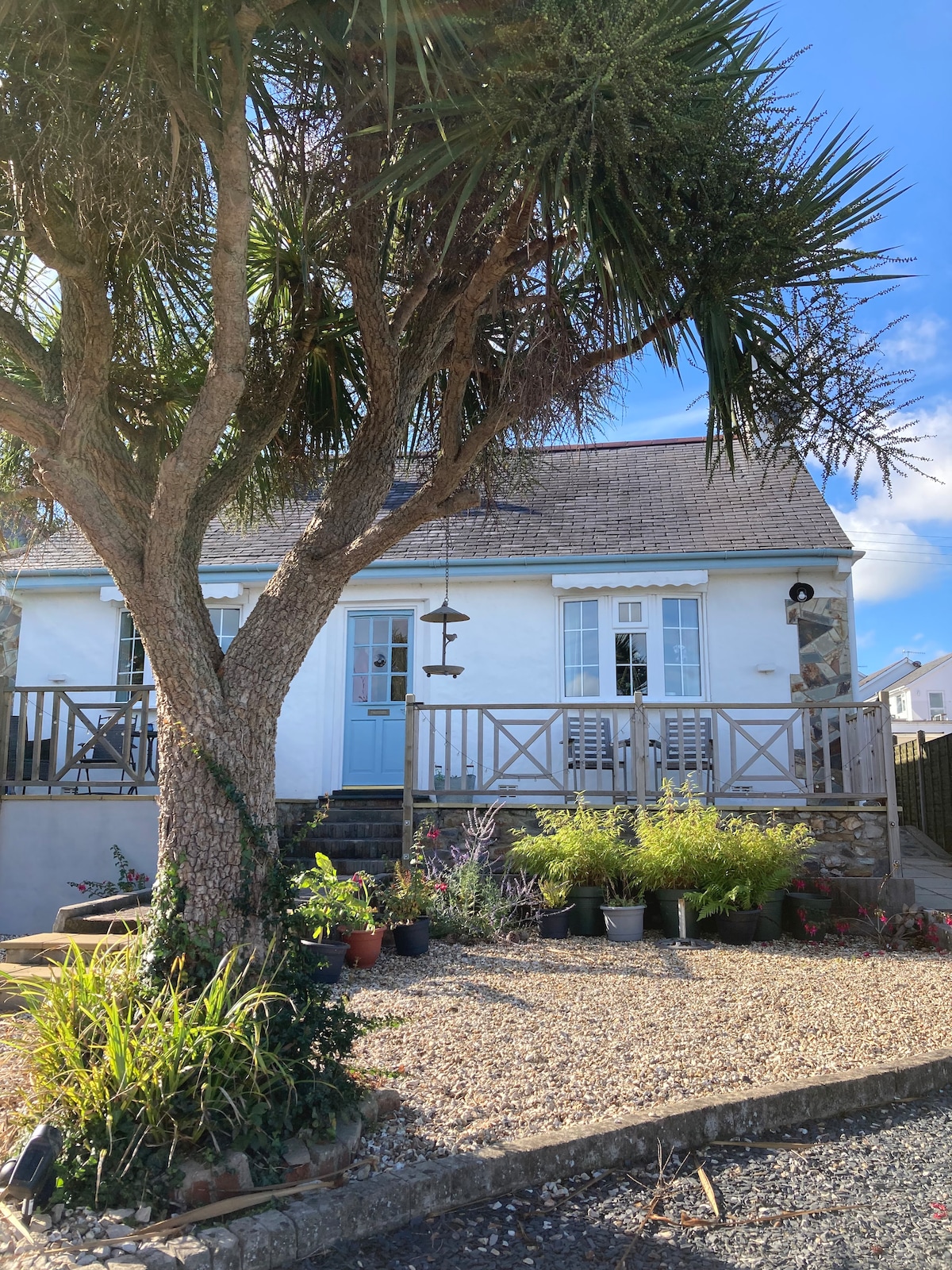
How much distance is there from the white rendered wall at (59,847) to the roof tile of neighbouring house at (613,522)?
2843 millimetres

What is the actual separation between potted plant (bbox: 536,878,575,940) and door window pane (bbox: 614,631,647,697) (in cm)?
361

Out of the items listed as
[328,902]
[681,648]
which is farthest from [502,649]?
[328,902]

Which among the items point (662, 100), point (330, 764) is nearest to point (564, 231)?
point (662, 100)

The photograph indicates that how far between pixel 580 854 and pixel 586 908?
421 millimetres

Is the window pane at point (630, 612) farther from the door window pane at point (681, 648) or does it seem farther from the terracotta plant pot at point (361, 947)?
the terracotta plant pot at point (361, 947)

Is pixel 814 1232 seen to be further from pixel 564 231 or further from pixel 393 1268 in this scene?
pixel 564 231

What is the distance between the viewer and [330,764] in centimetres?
1078

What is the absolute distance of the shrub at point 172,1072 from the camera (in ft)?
8.81

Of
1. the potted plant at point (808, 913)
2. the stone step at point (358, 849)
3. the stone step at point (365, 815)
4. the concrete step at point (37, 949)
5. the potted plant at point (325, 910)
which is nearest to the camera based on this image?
the potted plant at point (325, 910)

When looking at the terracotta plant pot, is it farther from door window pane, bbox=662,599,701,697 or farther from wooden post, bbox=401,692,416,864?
door window pane, bbox=662,599,701,697

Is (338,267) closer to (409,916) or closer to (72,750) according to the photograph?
(409,916)

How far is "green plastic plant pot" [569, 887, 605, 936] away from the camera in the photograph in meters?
7.33

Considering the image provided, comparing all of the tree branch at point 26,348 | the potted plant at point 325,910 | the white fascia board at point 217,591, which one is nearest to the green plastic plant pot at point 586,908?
the potted plant at point 325,910

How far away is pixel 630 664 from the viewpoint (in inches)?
418
